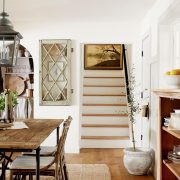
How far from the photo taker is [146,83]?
527cm

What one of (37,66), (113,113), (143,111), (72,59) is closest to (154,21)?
(143,111)

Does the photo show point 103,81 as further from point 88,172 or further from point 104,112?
point 88,172

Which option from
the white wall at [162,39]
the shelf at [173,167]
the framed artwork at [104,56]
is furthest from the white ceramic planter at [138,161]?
the framed artwork at [104,56]

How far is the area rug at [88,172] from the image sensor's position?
449 cm

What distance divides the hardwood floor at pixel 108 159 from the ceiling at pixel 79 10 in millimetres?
2423

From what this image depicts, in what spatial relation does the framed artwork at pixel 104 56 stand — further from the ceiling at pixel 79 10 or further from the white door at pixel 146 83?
the white door at pixel 146 83

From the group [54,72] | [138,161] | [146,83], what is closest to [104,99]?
[54,72]

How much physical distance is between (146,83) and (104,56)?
2.78m

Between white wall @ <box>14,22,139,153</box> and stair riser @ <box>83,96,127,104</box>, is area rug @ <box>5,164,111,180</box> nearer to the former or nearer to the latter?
white wall @ <box>14,22,139,153</box>

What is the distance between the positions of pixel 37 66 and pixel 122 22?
1.78 meters

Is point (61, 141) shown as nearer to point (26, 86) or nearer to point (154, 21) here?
point (154, 21)

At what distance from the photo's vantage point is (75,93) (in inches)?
243

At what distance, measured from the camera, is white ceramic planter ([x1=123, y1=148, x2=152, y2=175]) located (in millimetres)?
4527

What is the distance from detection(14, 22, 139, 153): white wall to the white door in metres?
0.71
